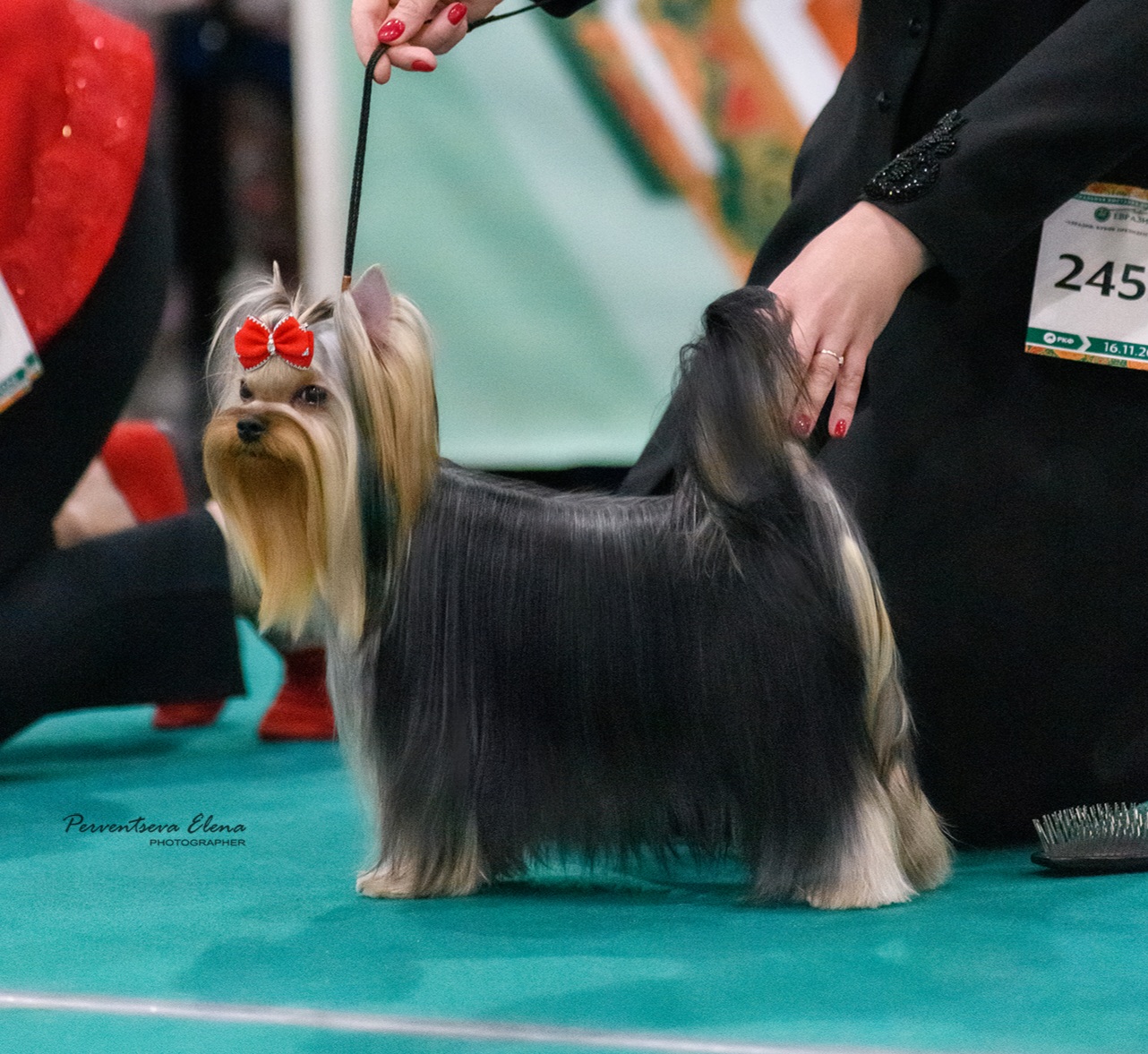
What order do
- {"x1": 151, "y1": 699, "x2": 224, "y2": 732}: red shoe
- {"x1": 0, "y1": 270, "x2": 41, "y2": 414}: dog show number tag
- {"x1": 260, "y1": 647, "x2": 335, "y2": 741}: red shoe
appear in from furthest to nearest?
{"x1": 151, "y1": 699, "x2": 224, "y2": 732}: red shoe, {"x1": 260, "y1": 647, "x2": 335, "y2": 741}: red shoe, {"x1": 0, "y1": 270, "x2": 41, "y2": 414}: dog show number tag

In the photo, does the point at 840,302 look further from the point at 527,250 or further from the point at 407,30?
the point at 527,250

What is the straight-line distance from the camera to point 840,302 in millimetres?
1605

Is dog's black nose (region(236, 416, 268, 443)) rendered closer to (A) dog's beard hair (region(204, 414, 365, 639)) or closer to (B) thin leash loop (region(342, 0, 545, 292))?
(A) dog's beard hair (region(204, 414, 365, 639))

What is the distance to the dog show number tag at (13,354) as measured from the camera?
2424 millimetres

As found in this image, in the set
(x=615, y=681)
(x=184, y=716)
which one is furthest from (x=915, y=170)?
(x=184, y=716)

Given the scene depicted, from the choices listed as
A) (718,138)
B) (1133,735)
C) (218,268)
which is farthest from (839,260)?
(218,268)

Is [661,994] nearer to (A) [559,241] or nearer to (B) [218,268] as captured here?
(A) [559,241]

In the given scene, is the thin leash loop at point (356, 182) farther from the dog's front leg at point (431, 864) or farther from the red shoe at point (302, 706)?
the red shoe at point (302, 706)

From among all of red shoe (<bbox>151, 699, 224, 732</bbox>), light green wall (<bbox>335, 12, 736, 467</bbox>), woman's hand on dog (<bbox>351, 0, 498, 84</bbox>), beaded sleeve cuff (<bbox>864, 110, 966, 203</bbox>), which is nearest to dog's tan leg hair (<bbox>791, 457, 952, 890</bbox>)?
beaded sleeve cuff (<bbox>864, 110, 966, 203</bbox>)

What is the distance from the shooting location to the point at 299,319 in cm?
167

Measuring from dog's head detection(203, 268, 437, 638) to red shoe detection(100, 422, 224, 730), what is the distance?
150 centimetres

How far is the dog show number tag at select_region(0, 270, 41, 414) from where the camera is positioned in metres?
2.42

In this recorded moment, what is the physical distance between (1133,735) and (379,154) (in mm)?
2442

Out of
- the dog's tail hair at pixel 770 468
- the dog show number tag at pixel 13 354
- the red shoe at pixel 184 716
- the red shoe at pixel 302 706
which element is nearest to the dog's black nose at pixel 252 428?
the dog's tail hair at pixel 770 468
